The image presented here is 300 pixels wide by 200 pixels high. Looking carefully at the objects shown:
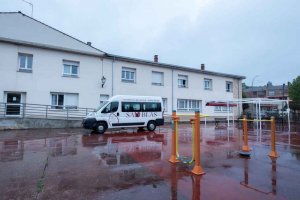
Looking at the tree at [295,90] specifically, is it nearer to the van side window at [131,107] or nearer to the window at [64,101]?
the van side window at [131,107]

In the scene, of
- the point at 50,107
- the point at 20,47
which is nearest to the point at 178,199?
the point at 50,107

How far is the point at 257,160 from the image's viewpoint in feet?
23.6

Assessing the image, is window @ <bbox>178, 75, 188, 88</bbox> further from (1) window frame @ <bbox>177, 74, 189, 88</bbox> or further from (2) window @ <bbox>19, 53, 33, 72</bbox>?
(2) window @ <bbox>19, 53, 33, 72</bbox>

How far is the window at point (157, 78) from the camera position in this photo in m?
24.2

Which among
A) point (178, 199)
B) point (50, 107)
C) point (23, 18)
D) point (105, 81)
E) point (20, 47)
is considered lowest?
point (178, 199)

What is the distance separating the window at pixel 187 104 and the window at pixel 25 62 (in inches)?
600

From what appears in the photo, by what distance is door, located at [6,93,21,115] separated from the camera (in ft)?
54.3

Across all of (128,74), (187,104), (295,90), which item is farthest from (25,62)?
(295,90)

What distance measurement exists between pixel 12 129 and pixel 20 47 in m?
6.39

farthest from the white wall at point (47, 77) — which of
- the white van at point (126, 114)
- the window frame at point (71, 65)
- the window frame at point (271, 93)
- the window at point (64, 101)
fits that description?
the window frame at point (271, 93)

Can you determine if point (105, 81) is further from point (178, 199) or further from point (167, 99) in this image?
point (178, 199)

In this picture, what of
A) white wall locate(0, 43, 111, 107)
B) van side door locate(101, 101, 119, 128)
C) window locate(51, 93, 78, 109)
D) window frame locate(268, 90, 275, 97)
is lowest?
van side door locate(101, 101, 119, 128)


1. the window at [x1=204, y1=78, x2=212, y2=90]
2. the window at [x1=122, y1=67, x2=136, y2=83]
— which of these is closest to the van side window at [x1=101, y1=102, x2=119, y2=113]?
the window at [x1=122, y1=67, x2=136, y2=83]

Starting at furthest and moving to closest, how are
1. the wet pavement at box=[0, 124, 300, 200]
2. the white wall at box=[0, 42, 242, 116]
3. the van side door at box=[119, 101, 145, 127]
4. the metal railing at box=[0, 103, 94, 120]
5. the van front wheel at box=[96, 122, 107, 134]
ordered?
the white wall at box=[0, 42, 242, 116], the metal railing at box=[0, 103, 94, 120], the van side door at box=[119, 101, 145, 127], the van front wheel at box=[96, 122, 107, 134], the wet pavement at box=[0, 124, 300, 200]
